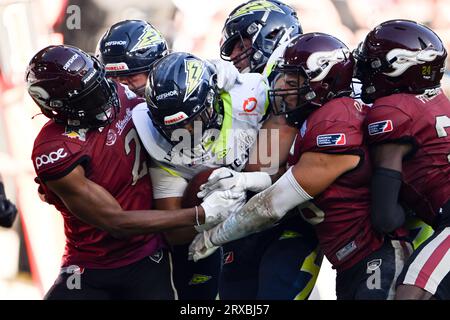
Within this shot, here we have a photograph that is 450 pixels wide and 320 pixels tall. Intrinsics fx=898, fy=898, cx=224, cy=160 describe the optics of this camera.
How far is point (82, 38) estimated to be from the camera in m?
6.54

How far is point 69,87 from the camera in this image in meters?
3.83

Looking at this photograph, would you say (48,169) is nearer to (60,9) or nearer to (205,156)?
(205,156)

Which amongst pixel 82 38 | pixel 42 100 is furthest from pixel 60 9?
pixel 42 100

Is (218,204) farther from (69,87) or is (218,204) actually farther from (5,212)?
(5,212)

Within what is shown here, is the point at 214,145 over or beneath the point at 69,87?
beneath

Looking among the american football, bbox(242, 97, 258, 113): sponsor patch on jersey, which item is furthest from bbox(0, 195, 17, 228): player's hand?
bbox(242, 97, 258, 113): sponsor patch on jersey

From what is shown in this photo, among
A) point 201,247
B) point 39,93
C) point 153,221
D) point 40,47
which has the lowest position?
point 40,47

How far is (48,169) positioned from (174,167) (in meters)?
0.58

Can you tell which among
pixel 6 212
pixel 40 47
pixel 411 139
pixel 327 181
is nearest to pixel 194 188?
pixel 327 181

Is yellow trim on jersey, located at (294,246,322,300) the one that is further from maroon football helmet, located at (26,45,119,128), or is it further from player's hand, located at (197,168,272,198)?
maroon football helmet, located at (26,45,119,128)

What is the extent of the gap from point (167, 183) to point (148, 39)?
108 centimetres

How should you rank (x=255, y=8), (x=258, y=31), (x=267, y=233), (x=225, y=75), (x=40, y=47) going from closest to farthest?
(x=225, y=75), (x=267, y=233), (x=258, y=31), (x=255, y=8), (x=40, y=47)

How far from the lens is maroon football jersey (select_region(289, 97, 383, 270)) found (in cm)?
381
